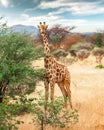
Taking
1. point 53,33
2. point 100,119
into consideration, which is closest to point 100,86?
point 100,119

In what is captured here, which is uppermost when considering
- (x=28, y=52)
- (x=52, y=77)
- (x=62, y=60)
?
(x=28, y=52)

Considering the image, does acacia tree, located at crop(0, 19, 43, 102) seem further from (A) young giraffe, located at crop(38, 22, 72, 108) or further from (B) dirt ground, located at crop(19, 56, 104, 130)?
(A) young giraffe, located at crop(38, 22, 72, 108)

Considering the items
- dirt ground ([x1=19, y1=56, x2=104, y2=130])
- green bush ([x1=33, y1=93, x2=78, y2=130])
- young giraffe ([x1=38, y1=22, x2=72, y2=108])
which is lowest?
dirt ground ([x1=19, y1=56, x2=104, y2=130])

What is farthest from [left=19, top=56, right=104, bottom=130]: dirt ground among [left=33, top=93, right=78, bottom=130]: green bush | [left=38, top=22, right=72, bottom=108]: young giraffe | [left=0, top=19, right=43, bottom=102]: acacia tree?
[left=0, top=19, right=43, bottom=102]: acacia tree

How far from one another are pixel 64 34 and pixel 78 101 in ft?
132

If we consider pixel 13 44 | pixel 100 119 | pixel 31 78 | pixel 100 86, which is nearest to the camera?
pixel 13 44

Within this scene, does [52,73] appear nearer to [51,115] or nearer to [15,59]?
[51,115]

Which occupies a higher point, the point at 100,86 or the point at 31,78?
the point at 31,78

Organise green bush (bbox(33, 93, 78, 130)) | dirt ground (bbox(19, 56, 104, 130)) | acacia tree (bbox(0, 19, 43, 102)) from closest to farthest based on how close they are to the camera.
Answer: acacia tree (bbox(0, 19, 43, 102)) < green bush (bbox(33, 93, 78, 130)) < dirt ground (bbox(19, 56, 104, 130))

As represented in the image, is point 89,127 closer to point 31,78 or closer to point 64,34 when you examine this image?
point 31,78

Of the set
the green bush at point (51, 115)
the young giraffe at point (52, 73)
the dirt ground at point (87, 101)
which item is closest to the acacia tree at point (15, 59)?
the green bush at point (51, 115)

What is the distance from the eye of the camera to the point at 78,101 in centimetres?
1577

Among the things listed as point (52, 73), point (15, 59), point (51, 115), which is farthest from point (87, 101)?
point (15, 59)

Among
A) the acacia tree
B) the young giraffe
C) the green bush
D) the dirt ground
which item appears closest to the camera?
the acacia tree
